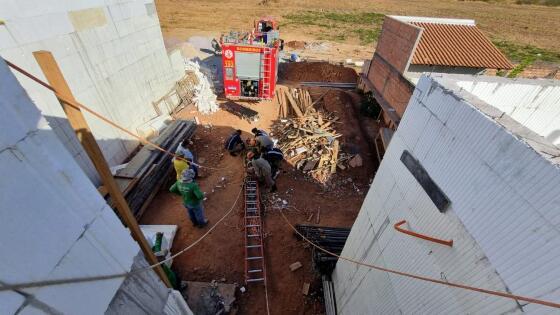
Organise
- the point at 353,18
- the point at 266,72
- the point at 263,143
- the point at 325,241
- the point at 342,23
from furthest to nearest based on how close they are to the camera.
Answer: the point at 353,18, the point at 342,23, the point at 266,72, the point at 263,143, the point at 325,241

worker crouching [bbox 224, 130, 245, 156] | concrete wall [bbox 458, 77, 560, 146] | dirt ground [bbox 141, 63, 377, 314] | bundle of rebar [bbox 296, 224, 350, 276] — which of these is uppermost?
concrete wall [bbox 458, 77, 560, 146]

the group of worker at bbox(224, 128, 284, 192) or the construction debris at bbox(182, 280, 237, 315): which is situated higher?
the group of worker at bbox(224, 128, 284, 192)

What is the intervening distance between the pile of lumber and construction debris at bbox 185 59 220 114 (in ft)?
12.6

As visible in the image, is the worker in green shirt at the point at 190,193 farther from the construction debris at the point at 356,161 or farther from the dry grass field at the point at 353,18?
the dry grass field at the point at 353,18

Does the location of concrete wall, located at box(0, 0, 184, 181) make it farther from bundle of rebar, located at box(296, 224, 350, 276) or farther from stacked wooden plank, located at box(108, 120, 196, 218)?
bundle of rebar, located at box(296, 224, 350, 276)

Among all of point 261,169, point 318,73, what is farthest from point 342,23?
point 261,169

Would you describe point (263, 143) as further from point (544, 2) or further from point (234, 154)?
point (544, 2)

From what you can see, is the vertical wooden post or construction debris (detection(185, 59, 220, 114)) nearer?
the vertical wooden post

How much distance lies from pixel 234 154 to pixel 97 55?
19.5ft

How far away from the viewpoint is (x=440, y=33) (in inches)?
500

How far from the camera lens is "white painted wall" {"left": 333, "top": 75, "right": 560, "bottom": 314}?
192cm

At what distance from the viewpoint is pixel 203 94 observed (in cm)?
1464

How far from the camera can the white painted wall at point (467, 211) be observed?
6.30 feet

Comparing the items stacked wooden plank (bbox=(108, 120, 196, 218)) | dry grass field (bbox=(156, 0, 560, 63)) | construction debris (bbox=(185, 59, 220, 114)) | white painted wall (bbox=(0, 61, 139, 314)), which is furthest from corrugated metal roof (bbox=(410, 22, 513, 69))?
dry grass field (bbox=(156, 0, 560, 63))
